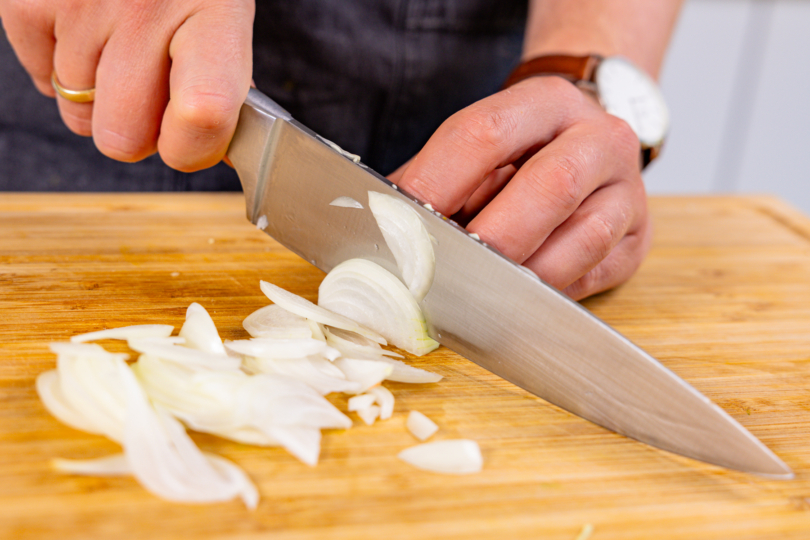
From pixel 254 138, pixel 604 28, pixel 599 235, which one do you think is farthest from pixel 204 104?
pixel 604 28

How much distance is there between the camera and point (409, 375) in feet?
2.43

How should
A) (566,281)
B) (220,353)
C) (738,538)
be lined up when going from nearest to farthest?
(738,538)
(220,353)
(566,281)

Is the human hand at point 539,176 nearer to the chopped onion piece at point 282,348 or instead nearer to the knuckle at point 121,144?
the chopped onion piece at point 282,348

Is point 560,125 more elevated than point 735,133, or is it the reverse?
point 560,125

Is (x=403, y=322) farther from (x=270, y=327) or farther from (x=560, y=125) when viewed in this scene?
(x=560, y=125)

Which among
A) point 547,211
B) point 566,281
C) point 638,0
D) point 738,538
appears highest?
point 638,0

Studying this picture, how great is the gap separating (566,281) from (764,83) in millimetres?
2709

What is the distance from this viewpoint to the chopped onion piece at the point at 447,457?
63cm

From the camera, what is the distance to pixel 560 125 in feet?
3.02

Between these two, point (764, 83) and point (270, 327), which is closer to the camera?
point (270, 327)

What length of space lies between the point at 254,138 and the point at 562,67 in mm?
588

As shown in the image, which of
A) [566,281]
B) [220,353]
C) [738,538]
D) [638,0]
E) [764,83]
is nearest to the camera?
[738,538]

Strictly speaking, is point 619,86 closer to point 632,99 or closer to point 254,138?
point 632,99

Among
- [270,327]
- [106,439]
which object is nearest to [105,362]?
[106,439]
